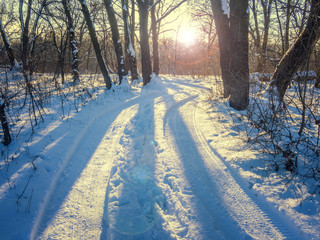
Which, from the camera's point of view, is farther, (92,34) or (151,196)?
(92,34)

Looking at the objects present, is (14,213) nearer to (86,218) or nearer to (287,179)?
(86,218)

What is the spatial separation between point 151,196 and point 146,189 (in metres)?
0.14

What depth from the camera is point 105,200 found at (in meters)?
2.25

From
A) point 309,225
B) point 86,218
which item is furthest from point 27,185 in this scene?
point 309,225

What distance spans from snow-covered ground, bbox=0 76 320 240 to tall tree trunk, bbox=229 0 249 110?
158cm

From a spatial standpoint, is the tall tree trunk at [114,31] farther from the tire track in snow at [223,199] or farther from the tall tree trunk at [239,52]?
the tire track in snow at [223,199]

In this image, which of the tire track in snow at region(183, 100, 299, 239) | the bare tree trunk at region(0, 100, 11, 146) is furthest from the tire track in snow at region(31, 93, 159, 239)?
the tire track in snow at region(183, 100, 299, 239)

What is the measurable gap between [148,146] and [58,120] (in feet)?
9.01

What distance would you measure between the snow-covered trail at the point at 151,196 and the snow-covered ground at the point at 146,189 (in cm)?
1

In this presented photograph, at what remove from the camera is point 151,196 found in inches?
89.1

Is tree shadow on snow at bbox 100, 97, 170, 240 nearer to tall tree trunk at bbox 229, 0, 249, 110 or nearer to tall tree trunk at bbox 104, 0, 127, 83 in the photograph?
tall tree trunk at bbox 229, 0, 249, 110

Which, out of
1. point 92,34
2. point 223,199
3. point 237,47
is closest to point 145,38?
point 92,34

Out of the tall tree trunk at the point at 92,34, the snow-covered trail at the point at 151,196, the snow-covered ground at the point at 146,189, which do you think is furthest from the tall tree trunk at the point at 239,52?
the tall tree trunk at the point at 92,34

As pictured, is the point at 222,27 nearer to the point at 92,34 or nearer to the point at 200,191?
the point at 200,191
